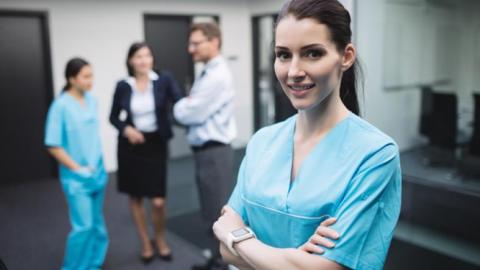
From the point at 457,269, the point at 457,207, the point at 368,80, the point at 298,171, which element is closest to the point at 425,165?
the point at 457,207

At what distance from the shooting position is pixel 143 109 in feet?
6.85

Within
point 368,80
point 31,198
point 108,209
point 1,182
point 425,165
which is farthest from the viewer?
point 1,182

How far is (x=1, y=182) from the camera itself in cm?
359

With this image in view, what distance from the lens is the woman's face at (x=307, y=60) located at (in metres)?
0.73

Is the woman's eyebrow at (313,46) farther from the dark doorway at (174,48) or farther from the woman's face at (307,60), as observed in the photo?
the dark doorway at (174,48)

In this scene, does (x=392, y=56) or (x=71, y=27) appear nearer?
(x=392, y=56)

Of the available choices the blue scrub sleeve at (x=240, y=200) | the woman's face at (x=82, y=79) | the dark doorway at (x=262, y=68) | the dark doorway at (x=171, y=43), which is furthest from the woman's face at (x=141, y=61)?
the dark doorway at (x=262, y=68)

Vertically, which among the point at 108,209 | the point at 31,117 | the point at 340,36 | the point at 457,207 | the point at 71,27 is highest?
the point at 71,27

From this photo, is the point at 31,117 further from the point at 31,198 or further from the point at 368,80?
the point at 368,80

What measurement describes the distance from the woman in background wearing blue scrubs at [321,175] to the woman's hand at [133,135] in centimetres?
129

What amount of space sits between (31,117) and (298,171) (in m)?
3.49

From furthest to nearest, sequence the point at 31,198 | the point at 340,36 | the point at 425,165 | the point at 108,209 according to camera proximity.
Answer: the point at 31,198 < the point at 108,209 < the point at 425,165 < the point at 340,36

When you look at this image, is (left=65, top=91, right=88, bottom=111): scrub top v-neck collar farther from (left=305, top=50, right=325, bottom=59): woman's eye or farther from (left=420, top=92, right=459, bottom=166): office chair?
(left=420, top=92, right=459, bottom=166): office chair

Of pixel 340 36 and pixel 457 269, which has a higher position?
pixel 340 36
